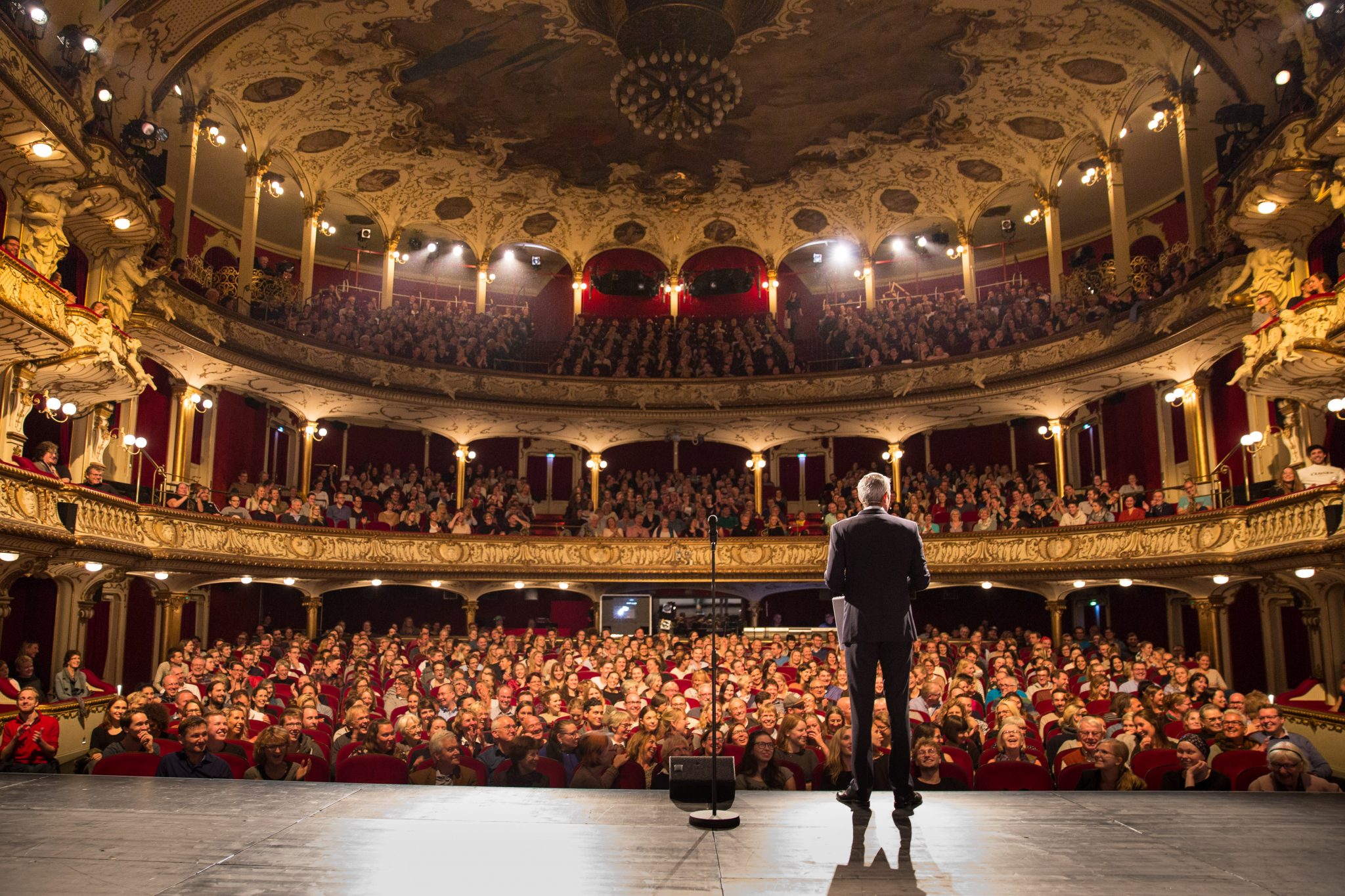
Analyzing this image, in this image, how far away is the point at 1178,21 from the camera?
55.8 ft

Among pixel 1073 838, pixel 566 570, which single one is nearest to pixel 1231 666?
pixel 566 570

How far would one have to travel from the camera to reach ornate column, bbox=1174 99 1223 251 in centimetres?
1858

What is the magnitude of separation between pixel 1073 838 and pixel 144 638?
66.0 ft

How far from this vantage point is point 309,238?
76.1 feet

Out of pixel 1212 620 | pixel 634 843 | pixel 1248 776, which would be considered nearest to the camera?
pixel 634 843

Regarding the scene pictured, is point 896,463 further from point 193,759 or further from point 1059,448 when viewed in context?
point 193,759

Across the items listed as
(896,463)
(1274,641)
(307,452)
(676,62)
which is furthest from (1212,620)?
(307,452)

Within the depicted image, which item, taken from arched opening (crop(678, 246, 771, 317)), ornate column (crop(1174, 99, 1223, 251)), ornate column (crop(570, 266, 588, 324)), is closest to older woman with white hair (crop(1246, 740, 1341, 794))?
ornate column (crop(1174, 99, 1223, 251))

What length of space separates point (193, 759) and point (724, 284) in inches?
948

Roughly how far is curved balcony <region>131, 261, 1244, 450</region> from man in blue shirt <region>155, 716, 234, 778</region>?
Answer: 496 inches

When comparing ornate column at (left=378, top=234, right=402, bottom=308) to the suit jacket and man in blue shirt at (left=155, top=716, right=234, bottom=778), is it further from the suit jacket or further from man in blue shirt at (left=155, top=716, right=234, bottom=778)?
the suit jacket

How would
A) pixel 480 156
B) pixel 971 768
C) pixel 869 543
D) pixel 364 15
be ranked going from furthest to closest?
1. pixel 480 156
2. pixel 364 15
3. pixel 971 768
4. pixel 869 543

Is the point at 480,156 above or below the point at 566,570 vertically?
above

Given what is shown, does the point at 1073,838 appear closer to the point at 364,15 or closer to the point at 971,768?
the point at 971,768
